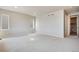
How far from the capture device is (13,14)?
2.59 meters

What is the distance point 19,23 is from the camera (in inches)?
106

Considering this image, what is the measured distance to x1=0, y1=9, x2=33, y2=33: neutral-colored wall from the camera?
103 inches

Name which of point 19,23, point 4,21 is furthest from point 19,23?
point 4,21

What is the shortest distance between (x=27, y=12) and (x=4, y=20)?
679 millimetres

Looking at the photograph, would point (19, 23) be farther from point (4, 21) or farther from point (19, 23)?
point (4, 21)

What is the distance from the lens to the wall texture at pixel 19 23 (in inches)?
103

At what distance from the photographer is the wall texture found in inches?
103

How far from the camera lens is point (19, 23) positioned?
8.87ft

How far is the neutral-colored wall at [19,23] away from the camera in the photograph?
2616mm
